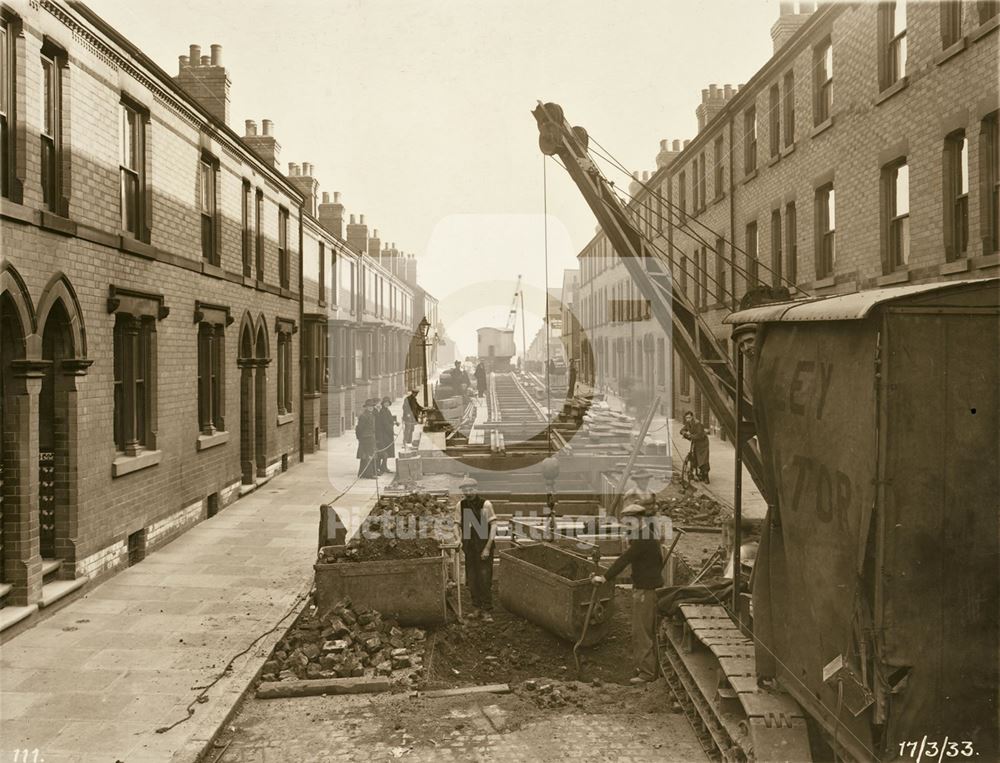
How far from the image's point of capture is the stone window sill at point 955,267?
12.2 meters

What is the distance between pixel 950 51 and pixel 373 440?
14.6 m

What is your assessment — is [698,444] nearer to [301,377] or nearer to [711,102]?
[301,377]

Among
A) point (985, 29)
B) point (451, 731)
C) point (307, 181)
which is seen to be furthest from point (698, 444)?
point (307, 181)

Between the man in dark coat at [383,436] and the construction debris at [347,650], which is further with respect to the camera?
the man in dark coat at [383,436]

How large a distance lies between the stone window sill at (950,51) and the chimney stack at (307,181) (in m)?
18.4

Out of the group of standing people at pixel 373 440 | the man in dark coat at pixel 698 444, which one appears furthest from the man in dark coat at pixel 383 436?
the man in dark coat at pixel 698 444

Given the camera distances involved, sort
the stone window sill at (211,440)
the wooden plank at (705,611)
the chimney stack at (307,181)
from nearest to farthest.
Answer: the wooden plank at (705,611)
the stone window sill at (211,440)
the chimney stack at (307,181)

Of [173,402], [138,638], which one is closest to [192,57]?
[173,402]

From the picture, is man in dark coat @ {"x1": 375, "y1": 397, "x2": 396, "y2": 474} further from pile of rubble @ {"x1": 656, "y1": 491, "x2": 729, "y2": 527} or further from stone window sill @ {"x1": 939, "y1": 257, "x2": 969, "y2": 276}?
stone window sill @ {"x1": 939, "y1": 257, "x2": 969, "y2": 276}

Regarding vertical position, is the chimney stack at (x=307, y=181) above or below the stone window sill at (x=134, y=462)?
above

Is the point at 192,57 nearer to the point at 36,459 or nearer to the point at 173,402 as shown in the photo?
the point at 173,402

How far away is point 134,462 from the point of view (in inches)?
458

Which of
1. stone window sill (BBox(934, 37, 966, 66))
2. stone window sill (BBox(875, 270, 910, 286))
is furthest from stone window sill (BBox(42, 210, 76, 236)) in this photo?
stone window sill (BBox(875, 270, 910, 286))

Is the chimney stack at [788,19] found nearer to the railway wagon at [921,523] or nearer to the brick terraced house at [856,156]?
the brick terraced house at [856,156]
